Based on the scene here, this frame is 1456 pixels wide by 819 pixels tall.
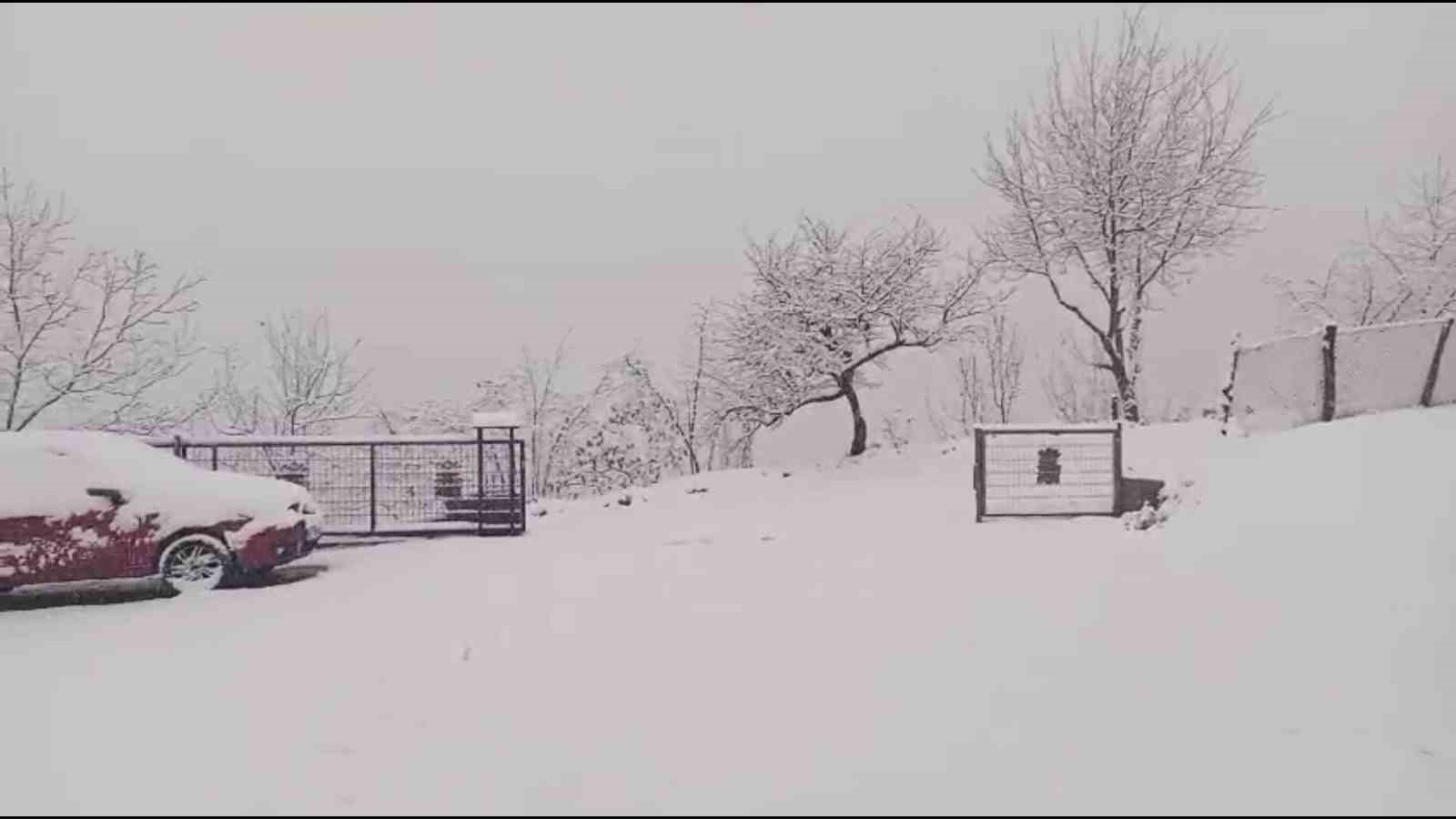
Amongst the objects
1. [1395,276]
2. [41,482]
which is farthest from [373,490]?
[1395,276]

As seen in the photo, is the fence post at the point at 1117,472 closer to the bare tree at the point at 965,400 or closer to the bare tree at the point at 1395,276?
the bare tree at the point at 1395,276

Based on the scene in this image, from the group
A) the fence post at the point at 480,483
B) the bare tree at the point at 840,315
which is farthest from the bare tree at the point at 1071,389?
the fence post at the point at 480,483

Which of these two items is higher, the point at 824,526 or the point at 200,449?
the point at 200,449

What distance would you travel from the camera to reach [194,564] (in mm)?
8242

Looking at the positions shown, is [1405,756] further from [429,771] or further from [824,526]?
[824,526]

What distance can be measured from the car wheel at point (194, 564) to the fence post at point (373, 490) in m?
2.95

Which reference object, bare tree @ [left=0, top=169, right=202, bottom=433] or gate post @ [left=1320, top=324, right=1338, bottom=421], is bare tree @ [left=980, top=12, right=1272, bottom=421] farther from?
bare tree @ [left=0, top=169, right=202, bottom=433]

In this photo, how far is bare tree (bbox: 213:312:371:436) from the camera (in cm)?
2925

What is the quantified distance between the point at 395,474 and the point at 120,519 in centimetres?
352

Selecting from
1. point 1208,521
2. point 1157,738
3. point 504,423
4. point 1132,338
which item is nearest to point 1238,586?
point 1208,521

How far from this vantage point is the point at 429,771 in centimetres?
369

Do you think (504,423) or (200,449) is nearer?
(200,449)

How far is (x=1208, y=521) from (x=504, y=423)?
813 cm

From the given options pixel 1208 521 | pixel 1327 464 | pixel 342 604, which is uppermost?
pixel 1327 464
